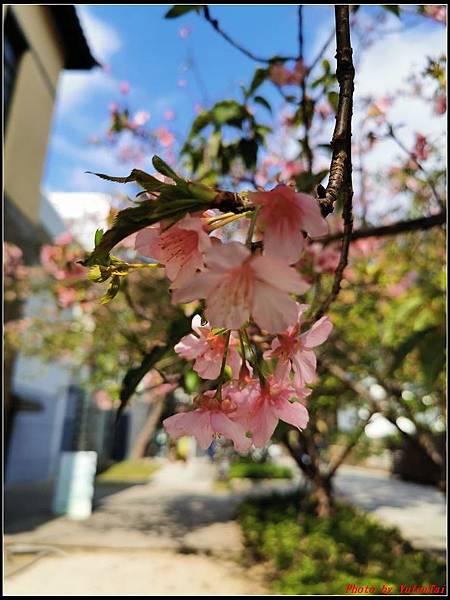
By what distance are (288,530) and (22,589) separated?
234 centimetres

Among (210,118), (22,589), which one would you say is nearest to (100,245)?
(210,118)

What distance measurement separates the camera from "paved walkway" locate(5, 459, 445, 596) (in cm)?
346

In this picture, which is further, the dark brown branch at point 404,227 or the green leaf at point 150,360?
the dark brown branch at point 404,227

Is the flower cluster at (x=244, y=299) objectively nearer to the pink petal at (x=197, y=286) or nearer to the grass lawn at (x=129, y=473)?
the pink petal at (x=197, y=286)

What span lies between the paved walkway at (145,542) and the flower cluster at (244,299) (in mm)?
3350

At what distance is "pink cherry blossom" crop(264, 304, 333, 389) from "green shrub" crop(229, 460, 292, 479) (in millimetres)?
10612

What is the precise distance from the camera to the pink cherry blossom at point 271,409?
0.55 meters

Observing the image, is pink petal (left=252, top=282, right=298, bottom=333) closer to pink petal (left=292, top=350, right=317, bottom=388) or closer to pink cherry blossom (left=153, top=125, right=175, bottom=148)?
pink petal (left=292, top=350, right=317, bottom=388)

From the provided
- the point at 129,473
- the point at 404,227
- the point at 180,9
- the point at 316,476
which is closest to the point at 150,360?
the point at 180,9

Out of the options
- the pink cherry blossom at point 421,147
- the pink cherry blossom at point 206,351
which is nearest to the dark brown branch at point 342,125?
the pink cherry blossom at point 206,351

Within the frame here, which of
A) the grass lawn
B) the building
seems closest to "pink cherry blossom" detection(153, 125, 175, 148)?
the building

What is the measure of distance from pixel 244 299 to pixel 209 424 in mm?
211

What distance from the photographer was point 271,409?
0.55 metres

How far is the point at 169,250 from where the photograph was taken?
47cm
